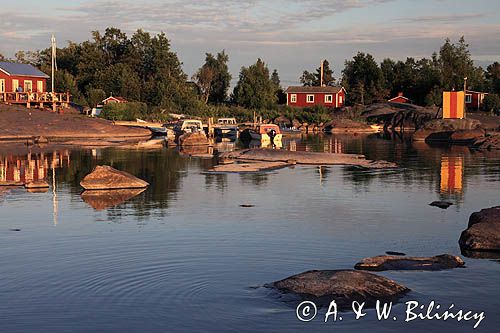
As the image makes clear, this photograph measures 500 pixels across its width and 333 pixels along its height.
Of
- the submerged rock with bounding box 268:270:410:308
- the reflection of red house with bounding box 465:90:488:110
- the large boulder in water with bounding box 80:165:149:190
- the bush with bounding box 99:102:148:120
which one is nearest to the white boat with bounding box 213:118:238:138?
the bush with bounding box 99:102:148:120

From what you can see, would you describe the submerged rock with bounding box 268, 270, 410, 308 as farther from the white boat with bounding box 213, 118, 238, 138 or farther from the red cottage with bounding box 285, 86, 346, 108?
the red cottage with bounding box 285, 86, 346, 108

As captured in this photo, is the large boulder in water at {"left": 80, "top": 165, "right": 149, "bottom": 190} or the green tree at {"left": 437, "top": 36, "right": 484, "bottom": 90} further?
the green tree at {"left": 437, "top": 36, "right": 484, "bottom": 90}

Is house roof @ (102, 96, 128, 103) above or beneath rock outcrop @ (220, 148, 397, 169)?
above

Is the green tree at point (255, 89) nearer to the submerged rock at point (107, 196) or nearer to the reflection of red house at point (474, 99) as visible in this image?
the reflection of red house at point (474, 99)

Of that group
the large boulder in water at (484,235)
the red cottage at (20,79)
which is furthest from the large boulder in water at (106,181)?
the red cottage at (20,79)

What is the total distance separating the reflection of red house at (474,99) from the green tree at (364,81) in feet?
51.6

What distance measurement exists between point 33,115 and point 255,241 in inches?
2290

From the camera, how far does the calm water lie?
13.3 meters

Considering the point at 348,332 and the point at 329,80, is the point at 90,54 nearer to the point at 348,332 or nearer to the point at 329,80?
the point at 329,80

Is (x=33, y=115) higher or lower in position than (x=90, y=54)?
lower

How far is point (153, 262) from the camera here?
1712cm

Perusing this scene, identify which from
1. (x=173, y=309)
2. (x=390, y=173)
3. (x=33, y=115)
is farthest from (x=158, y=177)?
(x=33, y=115)

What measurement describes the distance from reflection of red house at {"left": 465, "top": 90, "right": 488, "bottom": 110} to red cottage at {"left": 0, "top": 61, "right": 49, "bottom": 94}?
61.0m

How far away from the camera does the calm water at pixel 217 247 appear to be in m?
13.3
